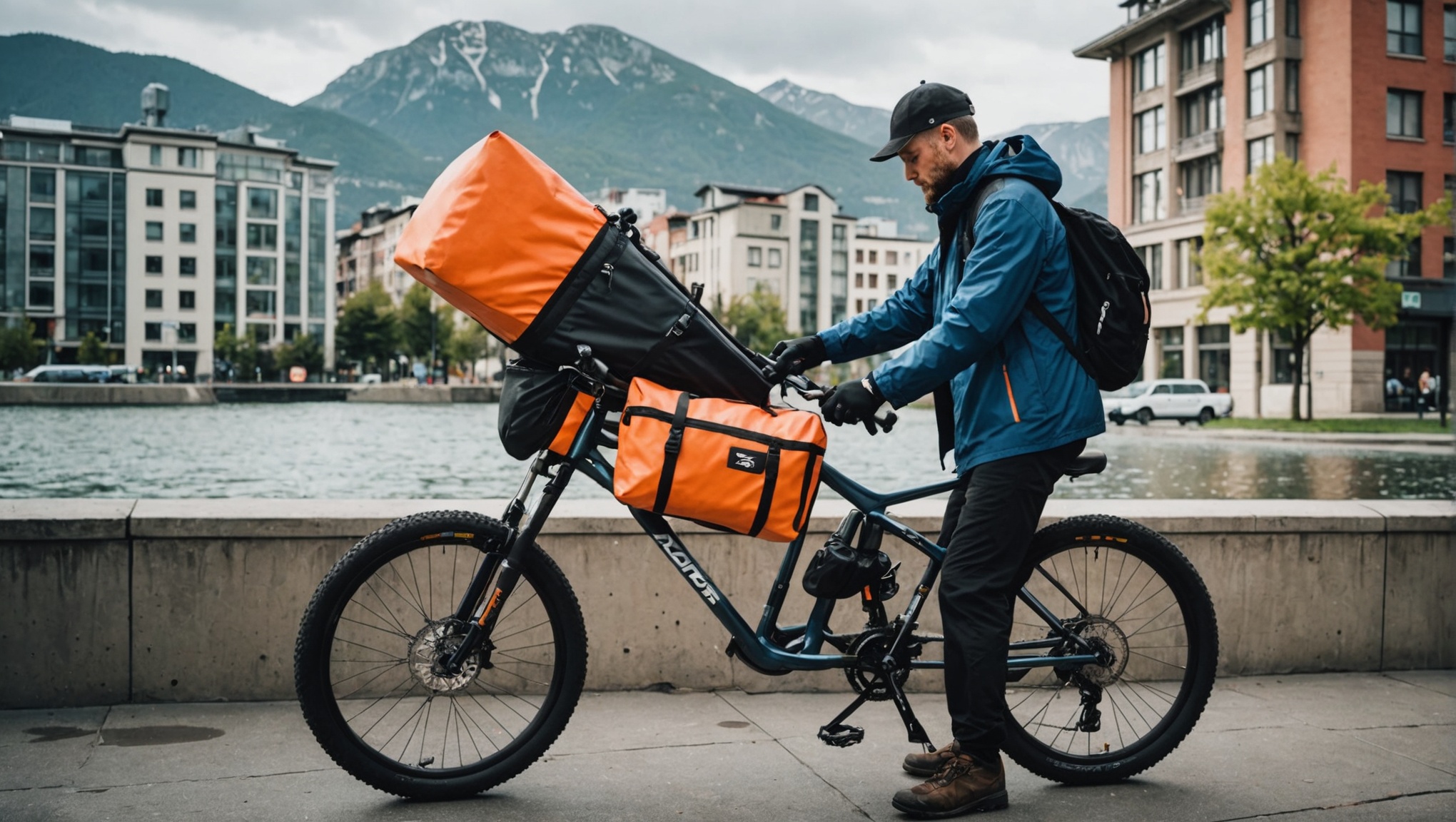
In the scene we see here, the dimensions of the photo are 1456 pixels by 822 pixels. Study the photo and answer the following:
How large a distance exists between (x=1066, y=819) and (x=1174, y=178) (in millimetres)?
59787

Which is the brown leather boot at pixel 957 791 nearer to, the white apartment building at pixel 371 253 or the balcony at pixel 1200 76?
the balcony at pixel 1200 76

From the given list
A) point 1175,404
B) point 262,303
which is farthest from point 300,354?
point 1175,404

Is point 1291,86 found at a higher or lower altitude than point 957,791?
higher

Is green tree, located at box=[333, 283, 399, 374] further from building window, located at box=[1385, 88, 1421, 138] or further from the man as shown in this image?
the man

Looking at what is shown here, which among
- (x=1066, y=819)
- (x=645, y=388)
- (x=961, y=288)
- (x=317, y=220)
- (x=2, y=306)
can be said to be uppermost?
(x=317, y=220)

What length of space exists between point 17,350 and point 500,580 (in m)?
102

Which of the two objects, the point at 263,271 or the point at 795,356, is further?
the point at 263,271

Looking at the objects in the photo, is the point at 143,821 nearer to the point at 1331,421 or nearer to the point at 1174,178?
the point at 1331,421

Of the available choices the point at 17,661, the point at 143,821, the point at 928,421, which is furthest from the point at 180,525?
the point at 928,421

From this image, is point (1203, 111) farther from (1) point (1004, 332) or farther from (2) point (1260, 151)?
(1) point (1004, 332)

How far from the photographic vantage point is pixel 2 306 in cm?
10625

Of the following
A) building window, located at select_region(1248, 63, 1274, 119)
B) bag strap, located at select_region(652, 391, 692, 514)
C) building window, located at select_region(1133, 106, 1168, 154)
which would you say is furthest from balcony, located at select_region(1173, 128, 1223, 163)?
bag strap, located at select_region(652, 391, 692, 514)

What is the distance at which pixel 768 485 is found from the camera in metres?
3.27

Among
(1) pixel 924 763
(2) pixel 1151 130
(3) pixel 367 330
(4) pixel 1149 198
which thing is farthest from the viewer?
(3) pixel 367 330
